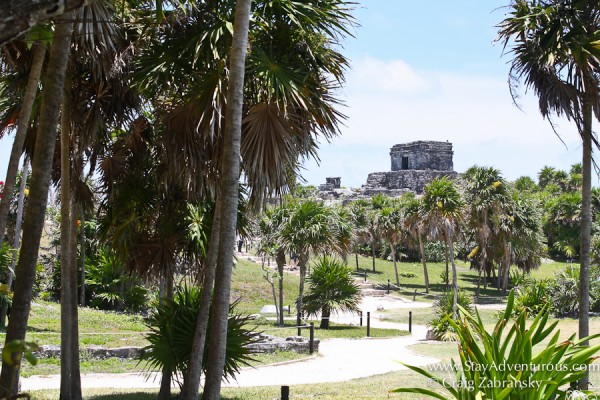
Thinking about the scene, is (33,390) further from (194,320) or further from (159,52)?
(159,52)

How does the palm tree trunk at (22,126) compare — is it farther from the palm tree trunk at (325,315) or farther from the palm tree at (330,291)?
the palm tree trunk at (325,315)

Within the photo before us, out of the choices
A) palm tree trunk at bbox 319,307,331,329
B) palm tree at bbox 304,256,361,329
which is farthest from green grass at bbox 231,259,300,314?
palm tree at bbox 304,256,361,329

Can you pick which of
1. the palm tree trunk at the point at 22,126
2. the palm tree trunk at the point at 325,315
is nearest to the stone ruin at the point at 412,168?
the palm tree trunk at the point at 325,315

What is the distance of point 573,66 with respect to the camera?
333 inches

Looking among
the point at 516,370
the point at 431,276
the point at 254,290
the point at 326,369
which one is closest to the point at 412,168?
the point at 431,276

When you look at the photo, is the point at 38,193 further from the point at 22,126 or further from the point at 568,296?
the point at 568,296

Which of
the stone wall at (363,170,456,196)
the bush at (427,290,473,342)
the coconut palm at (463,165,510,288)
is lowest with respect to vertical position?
the bush at (427,290,473,342)

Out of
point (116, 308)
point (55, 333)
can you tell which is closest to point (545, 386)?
point (55, 333)

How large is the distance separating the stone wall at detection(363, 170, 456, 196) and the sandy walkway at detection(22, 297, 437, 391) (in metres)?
63.3

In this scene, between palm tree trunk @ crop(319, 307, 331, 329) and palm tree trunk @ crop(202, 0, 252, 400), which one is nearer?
palm tree trunk @ crop(202, 0, 252, 400)

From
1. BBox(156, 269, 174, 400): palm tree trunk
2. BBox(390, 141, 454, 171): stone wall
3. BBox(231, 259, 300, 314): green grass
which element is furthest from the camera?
BBox(390, 141, 454, 171): stone wall

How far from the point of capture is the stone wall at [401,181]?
273 ft

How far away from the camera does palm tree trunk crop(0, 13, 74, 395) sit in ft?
16.6

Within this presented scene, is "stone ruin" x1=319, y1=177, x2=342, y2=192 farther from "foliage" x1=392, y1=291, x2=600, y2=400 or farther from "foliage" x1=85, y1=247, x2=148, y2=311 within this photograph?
"foliage" x1=392, y1=291, x2=600, y2=400
